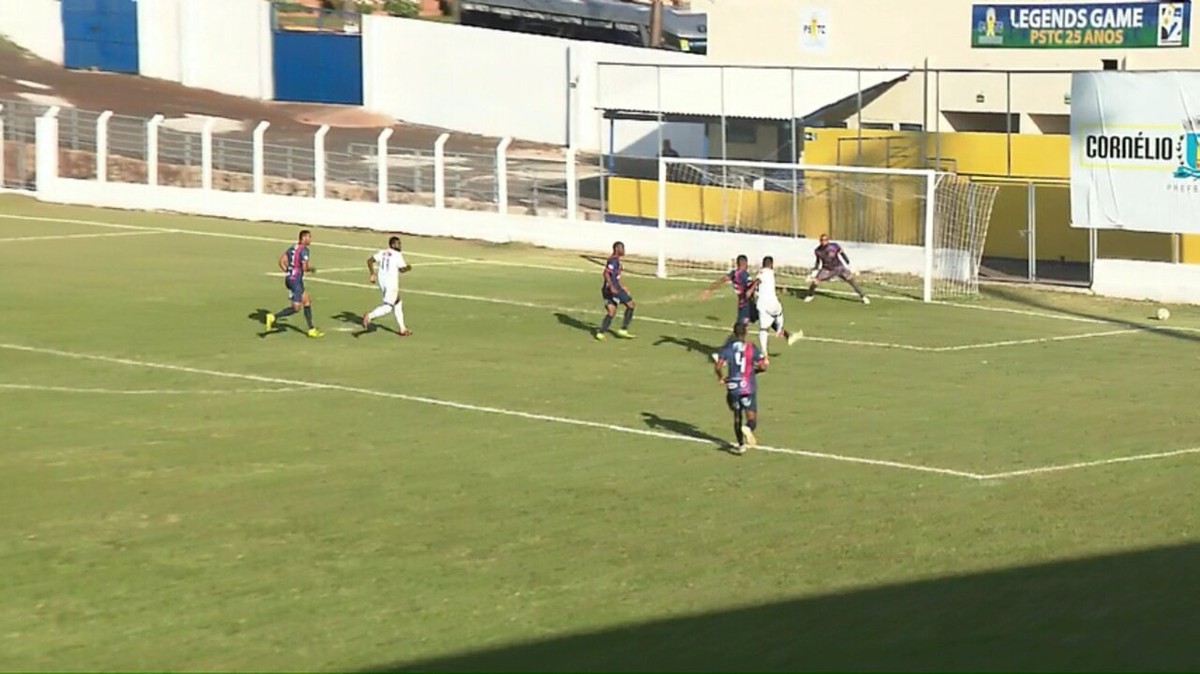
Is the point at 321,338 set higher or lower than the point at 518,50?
lower

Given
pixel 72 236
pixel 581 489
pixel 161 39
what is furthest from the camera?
pixel 161 39

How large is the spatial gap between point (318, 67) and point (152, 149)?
74.8 feet

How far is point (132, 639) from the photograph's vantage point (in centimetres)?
1421

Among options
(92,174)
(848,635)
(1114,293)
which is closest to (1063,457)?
(848,635)

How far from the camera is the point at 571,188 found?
42781mm

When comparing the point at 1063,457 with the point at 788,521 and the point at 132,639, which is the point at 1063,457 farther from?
the point at 132,639

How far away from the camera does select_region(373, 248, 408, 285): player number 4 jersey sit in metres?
28.9

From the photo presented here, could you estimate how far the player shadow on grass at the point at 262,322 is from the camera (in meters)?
30.0

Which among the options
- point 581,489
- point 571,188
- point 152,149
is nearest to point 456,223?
point 571,188

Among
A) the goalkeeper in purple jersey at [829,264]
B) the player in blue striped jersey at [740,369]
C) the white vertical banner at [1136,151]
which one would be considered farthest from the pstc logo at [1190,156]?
the player in blue striped jersey at [740,369]

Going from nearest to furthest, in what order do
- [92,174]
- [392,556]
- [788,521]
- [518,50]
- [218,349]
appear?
[392,556] < [788,521] < [218,349] < [92,174] < [518,50]

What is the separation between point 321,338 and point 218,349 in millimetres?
1785

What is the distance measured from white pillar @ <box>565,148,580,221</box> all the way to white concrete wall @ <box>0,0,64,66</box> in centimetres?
3669

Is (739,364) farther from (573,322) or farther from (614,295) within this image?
(573,322)
